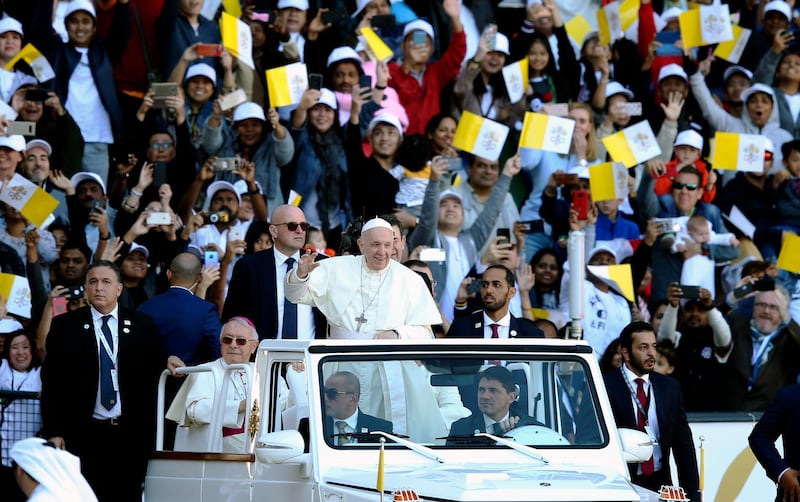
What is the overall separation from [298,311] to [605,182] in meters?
5.12

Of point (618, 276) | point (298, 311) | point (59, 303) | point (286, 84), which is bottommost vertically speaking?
point (298, 311)

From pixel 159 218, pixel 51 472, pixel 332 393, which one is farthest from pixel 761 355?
pixel 51 472

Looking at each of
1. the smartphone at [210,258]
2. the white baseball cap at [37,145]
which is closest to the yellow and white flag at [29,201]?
the white baseball cap at [37,145]

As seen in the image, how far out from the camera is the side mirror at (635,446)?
365 inches

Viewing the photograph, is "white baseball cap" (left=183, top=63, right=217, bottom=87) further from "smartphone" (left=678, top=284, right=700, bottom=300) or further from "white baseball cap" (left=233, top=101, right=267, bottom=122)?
"smartphone" (left=678, top=284, right=700, bottom=300)

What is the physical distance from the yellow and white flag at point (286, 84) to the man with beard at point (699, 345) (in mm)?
4099

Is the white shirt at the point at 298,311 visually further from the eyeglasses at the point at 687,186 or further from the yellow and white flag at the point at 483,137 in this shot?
the eyeglasses at the point at 687,186

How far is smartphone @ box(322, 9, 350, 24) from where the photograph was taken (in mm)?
17281

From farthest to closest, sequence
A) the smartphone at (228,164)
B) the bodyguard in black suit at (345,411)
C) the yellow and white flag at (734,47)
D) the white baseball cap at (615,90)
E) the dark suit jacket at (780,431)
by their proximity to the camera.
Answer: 1. the yellow and white flag at (734,47)
2. the white baseball cap at (615,90)
3. the smartphone at (228,164)
4. the dark suit jacket at (780,431)
5. the bodyguard in black suit at (345,411)

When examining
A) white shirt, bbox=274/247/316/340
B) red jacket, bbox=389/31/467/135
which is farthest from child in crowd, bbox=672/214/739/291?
white shirt, bbox=274/247/316/340

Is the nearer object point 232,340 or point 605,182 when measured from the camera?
point 232,340

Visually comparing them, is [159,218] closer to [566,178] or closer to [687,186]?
[566,178]

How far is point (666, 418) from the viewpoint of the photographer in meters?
11.6

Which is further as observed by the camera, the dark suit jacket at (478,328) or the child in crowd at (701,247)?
the child in crowd at (701,247)
